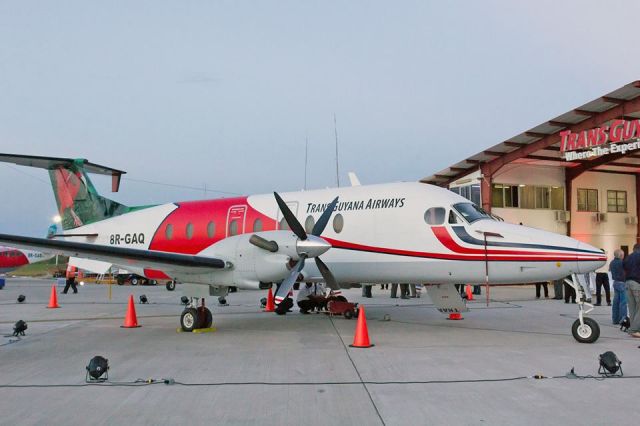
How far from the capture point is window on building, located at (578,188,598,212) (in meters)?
35.5

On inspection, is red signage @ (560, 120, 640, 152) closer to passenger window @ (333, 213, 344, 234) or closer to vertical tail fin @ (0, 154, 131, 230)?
passenger window @ (333, 213, 344, 234)

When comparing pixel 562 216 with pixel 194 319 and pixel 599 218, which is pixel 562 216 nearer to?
pixel 599 218

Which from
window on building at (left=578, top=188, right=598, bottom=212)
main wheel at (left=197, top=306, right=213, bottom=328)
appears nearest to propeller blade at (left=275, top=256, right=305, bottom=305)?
main wheel at (left=197, top=306, right=213, bottom=328)

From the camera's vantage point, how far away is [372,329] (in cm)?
1257

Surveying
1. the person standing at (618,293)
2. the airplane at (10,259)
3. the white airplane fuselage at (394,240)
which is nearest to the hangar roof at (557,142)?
the person standing at (618,293)

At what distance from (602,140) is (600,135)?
10.4 inches

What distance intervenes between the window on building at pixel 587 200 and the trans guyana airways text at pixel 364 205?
2714 cm

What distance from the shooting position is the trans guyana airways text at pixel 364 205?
12586 mm

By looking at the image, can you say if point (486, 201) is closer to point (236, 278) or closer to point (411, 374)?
point (236, 278)

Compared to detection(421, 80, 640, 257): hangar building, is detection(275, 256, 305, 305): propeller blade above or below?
below

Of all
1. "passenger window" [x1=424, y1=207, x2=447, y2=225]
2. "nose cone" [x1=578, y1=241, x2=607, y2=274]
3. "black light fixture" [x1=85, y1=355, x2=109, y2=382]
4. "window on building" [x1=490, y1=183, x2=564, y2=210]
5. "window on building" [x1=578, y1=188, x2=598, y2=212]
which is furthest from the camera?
"window on building" [x1=578, y1=188, x2=598, y2=212]

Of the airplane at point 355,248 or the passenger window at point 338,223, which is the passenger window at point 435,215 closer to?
the airplane at point 355,248

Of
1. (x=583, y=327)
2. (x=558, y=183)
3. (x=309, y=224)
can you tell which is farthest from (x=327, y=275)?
(x=558, y=183)

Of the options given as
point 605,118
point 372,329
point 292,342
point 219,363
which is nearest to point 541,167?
point 605,118
